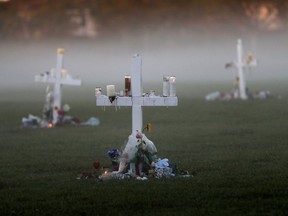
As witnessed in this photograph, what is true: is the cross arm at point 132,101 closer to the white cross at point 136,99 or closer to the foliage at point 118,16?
the white cross at point 136,99

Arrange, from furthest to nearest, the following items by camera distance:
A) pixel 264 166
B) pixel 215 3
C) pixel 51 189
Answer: pixel 215 3, pixel 264 166, pixel 51 189

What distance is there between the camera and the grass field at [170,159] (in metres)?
15.2

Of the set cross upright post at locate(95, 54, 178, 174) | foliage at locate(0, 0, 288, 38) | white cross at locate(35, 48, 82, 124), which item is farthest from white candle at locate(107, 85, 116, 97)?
foliage at locate(0, 0, 288, 38)

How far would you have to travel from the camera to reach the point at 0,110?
40.0 m

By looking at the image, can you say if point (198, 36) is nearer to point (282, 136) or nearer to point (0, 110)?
point (0, 110)

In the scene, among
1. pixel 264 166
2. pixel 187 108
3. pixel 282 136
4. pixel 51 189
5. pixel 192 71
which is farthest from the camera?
pixel 192 71

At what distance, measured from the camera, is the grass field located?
15.2 metres

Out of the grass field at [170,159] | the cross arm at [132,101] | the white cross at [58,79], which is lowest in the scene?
the grass field at [170,159]

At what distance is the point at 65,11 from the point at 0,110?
79820mm

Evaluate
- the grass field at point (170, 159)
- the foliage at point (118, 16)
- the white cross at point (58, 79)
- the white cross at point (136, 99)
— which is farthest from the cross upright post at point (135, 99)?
the foliage at point (118, 16)

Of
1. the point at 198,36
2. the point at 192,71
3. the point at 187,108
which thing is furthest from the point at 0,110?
the point at 198,36

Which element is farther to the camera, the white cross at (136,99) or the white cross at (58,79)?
the white cross at (58,79)

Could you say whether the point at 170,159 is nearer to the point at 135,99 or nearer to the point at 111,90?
the point at 135,99

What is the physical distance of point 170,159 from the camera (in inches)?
807
